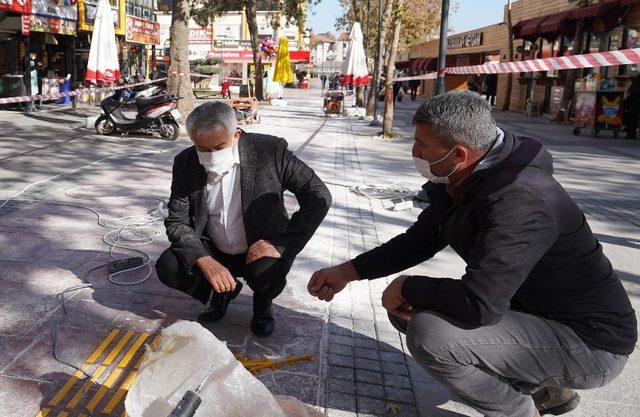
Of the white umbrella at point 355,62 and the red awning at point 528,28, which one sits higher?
the red awning at point 528,28

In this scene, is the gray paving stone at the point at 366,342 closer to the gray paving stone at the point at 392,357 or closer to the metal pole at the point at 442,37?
the gray paving stone at the point at 392,357

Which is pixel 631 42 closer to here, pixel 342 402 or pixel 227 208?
pixel 227 208

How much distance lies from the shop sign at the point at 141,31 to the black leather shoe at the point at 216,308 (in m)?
23.5

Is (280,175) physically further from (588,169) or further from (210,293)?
(588,169)

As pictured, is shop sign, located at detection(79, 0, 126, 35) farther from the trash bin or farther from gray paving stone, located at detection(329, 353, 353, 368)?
gray paving stone, located at detection(329, 353, 353, 368)

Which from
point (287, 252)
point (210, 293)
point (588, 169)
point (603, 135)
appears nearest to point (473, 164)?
point (287, 252)

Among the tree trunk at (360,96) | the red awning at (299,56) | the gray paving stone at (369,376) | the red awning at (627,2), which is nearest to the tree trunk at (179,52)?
the gray paving stone at (369,376)

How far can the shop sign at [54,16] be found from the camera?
56.4ft

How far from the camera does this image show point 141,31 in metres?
25.8

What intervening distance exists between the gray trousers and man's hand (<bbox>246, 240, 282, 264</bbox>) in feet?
3.19

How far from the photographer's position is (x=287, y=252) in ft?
9.93

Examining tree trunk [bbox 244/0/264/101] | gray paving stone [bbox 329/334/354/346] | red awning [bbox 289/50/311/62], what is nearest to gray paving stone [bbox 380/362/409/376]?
gray paving stone [bbox 329/334/354/346]

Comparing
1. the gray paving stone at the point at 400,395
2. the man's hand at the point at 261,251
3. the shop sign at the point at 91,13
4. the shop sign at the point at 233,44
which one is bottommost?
the gray paving stone at the point at 400,395

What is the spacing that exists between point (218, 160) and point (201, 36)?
51.4m
